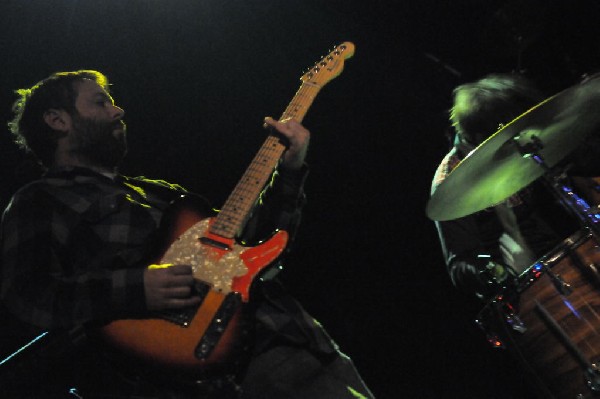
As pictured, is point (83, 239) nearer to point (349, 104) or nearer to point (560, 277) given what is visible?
point (560, 277)

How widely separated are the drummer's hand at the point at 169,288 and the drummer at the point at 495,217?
4.74ft

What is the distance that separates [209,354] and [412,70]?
3.98 m

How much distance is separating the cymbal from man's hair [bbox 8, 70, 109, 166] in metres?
1.90

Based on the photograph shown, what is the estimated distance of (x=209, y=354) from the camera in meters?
1.38

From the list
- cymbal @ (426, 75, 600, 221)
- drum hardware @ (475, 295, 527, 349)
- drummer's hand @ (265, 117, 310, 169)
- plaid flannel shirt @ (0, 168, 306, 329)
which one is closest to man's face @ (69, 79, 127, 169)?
plaid flannel shirt @ (0, 168, 306, 329)

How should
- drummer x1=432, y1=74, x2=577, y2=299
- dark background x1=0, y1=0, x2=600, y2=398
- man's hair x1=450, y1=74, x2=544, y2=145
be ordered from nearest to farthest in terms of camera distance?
drummer x1=432, y1=74, x2=577, y2=299, man's hair x1=450, y1=74, x2=544, y2=145, dark background x1=0, y1=0, x2=600, y2=398

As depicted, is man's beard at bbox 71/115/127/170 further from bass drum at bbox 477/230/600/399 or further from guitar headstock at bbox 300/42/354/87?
bass drum at bbox 477/230/600/399

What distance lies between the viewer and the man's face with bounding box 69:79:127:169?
6.86 feet

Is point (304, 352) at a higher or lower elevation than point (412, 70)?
lower

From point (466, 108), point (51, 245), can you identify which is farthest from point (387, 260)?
point (51, 245)

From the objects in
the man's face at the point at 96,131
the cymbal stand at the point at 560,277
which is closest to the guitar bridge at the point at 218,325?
the man's face at the point at 96,131

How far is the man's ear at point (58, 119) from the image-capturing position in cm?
214

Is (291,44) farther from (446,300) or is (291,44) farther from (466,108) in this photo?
(446,300)

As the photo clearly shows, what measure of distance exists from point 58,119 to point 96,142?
25 cm
